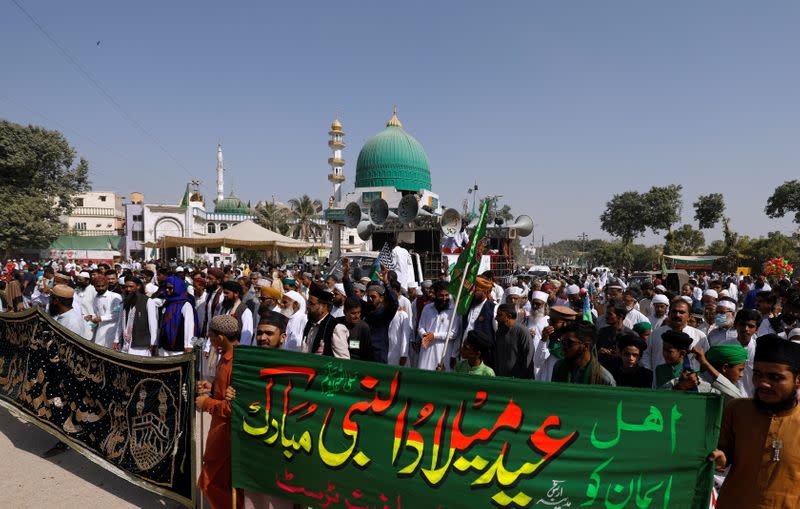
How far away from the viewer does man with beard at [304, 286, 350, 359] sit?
4125 millimetres

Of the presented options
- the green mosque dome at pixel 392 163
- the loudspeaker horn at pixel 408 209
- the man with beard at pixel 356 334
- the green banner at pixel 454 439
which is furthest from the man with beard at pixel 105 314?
the green mosque dome at pixel 392 163

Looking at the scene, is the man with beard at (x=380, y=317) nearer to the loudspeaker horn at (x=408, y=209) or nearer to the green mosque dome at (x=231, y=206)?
the loudspeaker horn at (x=408, y=209)

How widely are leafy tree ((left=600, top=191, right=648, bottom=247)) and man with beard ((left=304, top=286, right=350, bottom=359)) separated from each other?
62014mm

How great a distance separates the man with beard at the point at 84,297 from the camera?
25.0 ft

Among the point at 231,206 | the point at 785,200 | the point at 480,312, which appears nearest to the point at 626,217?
the point at 785,200

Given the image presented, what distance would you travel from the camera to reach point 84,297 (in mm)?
7789

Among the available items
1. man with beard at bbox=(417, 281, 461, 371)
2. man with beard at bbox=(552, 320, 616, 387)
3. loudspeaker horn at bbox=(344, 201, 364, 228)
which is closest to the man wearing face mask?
man with beard at bbox=(552, 320, 616, 387)

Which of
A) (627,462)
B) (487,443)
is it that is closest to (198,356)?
Result: (487,443)

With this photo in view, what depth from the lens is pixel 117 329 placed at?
6898 mm

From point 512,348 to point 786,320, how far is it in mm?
3622

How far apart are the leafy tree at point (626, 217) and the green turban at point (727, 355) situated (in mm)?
61934

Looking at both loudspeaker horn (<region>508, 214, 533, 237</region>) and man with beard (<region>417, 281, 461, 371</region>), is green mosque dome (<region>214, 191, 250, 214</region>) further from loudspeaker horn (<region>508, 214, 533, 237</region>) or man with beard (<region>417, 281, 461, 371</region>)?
man with beard (<region>417, 281, 461, 371</region>)

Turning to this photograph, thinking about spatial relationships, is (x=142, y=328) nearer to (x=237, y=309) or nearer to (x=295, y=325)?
(x=237, y=309)

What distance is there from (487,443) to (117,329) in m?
6.09
